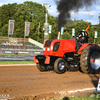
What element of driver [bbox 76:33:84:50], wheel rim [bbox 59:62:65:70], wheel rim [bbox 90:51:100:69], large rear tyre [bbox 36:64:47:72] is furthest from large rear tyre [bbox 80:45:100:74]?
large rear tyre [bbox 36:64:47:72]

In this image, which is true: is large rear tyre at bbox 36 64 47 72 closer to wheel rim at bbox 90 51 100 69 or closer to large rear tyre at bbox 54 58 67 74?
large rear tyre at bbox 54 58 67 74

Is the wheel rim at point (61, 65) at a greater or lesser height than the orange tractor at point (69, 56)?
lesser

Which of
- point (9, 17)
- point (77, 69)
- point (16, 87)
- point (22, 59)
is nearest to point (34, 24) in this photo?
point (9, 17)

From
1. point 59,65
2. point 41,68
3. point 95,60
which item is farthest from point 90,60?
point 41,68

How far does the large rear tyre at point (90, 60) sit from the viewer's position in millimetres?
9539

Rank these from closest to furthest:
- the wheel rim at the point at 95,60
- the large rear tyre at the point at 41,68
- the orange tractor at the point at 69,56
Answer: the orange tractor at the point at 69,56
the wheel rim at the point at 95,60
the large rear tyre at the point at 41,68

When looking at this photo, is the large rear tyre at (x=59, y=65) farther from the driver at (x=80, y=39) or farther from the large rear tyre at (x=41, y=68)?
the driver at (x=80, y=39)

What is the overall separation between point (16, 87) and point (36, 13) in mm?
50841

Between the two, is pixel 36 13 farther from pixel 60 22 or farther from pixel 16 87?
pixel 16 87

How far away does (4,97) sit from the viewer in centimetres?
530

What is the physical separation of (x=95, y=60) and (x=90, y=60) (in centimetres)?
55

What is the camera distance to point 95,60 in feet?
33.4

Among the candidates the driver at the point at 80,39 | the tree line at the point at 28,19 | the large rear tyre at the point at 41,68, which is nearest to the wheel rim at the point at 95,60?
the driver at the point at 80,39

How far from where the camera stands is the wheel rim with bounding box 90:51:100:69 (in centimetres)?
995
